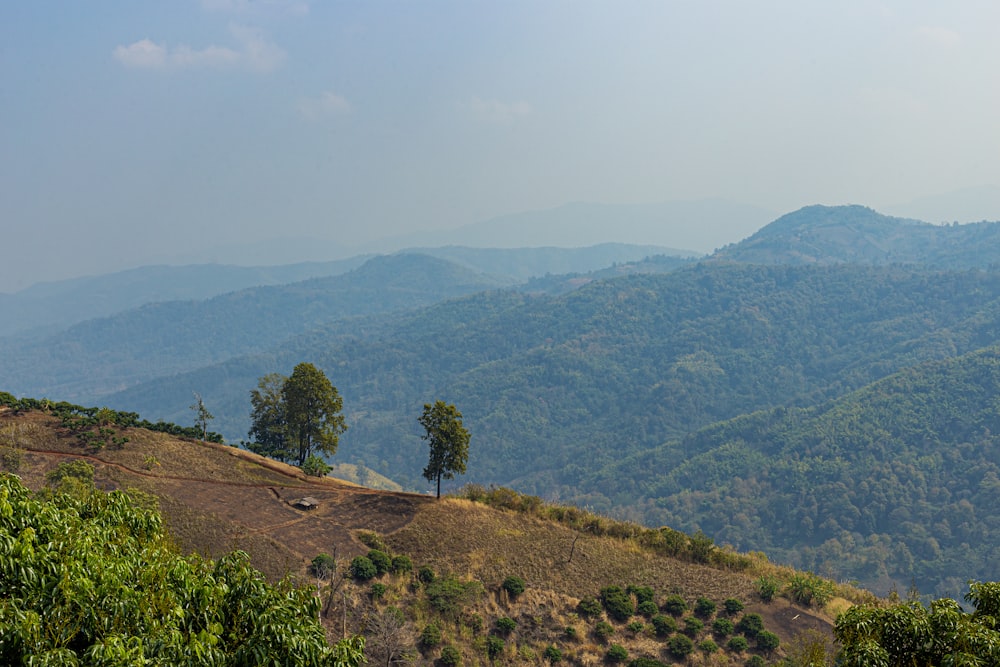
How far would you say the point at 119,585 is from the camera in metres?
11.4

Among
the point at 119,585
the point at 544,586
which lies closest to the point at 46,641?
the point at 119,585

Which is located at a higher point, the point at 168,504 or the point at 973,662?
the point at 973,662

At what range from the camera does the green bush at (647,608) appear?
119 feet

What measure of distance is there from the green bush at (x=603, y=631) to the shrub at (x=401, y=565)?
11.6m

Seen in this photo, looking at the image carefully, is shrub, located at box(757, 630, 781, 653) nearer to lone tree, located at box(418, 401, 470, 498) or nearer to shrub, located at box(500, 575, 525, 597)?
shrub, located at box(500, 575, 525, 597)

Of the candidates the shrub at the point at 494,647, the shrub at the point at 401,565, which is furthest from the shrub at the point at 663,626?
the shrub at the point at 401,565

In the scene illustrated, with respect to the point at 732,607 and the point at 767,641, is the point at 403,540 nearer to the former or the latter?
the point at 732,607

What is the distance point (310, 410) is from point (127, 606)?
4869 cm

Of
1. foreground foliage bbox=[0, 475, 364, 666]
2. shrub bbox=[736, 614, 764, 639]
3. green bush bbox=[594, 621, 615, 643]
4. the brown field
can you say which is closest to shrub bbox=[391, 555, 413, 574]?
the brown field

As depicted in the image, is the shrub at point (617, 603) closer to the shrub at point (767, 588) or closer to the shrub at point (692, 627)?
the shrub at point (692, 627)

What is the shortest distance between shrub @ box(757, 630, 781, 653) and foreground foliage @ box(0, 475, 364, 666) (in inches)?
1142

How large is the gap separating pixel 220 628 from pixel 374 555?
Answer: 27092mm

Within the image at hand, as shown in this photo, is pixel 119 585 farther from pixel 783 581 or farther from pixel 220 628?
pixel 783 581

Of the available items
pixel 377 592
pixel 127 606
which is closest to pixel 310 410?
pixel 377 592
